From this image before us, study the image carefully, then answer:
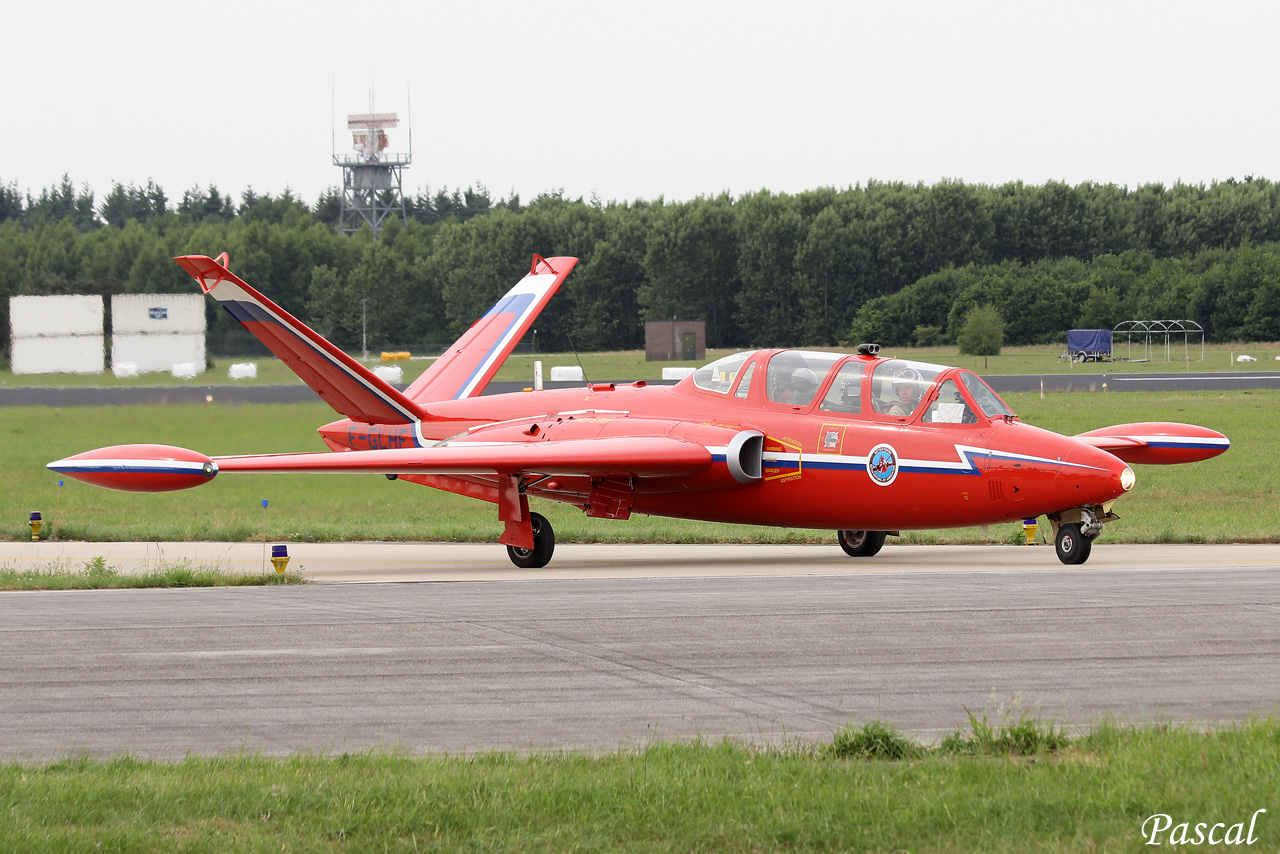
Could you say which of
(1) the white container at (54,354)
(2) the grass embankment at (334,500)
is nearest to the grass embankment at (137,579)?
(2) the grass embankment at (334,500)

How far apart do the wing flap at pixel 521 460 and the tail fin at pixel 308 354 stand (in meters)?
2.80

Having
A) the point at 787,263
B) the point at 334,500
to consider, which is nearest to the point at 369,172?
the point at 787,263

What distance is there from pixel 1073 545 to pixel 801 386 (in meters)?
4.01

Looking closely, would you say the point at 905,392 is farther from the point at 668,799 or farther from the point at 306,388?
the point at 306,388

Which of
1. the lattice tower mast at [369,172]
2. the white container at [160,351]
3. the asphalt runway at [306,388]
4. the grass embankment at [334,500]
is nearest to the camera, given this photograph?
the grass embankment at [334,500]

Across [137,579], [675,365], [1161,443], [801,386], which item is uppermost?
[675,365]

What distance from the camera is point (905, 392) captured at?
16406 millimetres

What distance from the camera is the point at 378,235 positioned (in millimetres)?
127875

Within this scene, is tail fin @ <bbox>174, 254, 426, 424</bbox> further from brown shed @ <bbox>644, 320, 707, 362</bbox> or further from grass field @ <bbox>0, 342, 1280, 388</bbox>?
brown shed @ <bbox>644, 320, 707, 362</bbox>

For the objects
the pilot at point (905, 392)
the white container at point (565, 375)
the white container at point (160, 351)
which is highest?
the white container at point (160, 351)

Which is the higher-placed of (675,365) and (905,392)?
(675,365)

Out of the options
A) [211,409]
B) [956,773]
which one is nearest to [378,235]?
[211,409]

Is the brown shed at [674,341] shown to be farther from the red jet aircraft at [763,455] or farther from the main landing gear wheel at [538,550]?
the main landing gear wheel at [538,550]

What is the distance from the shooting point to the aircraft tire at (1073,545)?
15.8 metres
